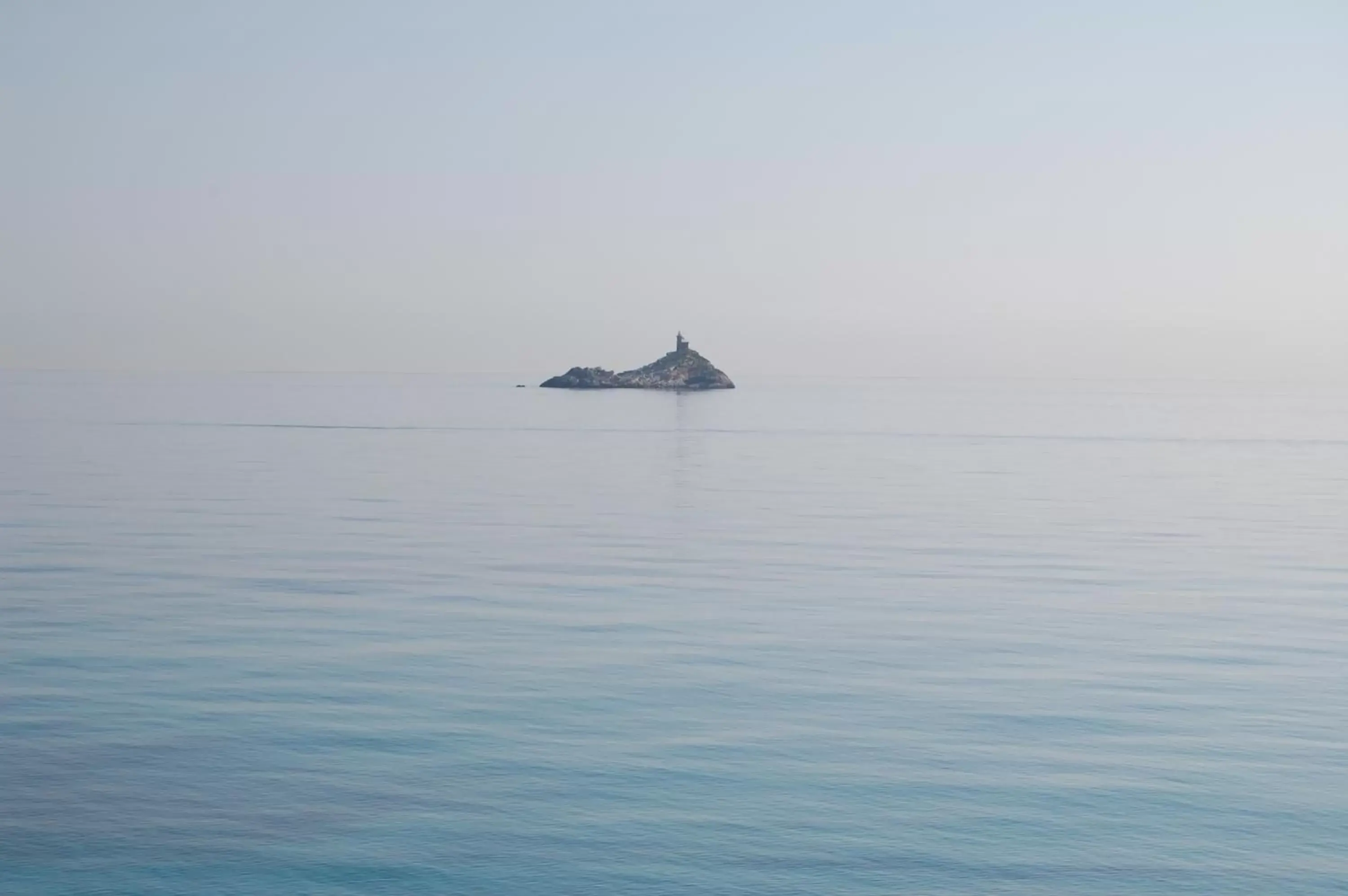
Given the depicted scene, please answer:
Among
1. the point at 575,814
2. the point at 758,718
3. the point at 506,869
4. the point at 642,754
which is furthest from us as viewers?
the point at 758,718

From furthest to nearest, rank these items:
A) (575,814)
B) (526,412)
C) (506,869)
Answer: (526,412) → (575,814) → (506,869)

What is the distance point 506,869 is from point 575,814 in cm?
151

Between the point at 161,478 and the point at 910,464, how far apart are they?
3368 centimetres

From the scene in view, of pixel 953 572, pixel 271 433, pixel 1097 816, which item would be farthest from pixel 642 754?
pixel 271 433

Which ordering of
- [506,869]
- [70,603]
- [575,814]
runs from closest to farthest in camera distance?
[506,869]
[575,814]
[70,603]

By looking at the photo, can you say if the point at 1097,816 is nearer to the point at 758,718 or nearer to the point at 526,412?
the point at 758,718

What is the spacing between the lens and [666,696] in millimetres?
20234

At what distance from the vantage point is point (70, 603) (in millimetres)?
27422

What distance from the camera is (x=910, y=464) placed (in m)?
70.3

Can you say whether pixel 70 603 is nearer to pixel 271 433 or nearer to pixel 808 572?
pixel 808 572

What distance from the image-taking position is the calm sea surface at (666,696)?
13961 mm

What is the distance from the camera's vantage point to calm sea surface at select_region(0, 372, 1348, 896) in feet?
45.8

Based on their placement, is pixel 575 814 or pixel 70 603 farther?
pixel 70 603

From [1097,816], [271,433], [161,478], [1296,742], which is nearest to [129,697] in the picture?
[1097,816]
